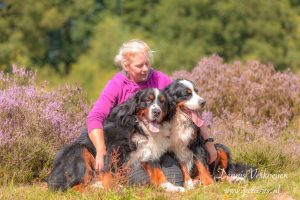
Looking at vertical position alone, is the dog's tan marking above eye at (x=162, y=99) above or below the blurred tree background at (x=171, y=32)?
below

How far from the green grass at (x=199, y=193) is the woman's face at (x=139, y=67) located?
1311mm

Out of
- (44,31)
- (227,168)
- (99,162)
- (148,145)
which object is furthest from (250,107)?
(44,31)

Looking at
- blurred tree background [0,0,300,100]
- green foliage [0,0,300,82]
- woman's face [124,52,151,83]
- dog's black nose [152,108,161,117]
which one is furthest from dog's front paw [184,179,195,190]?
green foliage [0,0,300,82]

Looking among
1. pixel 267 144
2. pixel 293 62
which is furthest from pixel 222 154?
pixel 293 62

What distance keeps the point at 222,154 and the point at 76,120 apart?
2343mm

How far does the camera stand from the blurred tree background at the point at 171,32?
32.3 m

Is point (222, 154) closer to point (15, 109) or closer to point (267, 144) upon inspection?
point (267, 144)

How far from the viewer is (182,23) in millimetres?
35031

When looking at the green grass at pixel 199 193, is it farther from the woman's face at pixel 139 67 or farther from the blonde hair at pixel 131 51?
the blonde hair at pixel 131 51

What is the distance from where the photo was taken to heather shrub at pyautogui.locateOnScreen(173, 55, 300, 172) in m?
7.81

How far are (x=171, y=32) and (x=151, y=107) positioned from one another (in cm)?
2967

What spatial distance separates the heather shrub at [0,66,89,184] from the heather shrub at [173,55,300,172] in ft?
7.06

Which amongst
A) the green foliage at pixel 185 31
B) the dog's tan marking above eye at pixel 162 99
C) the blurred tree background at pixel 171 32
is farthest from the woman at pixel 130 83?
the green foliage at pixel 185 31

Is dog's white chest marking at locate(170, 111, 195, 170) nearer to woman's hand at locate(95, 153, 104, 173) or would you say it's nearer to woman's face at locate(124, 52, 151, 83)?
woman's face at locate(124, 52, 151, 83)
